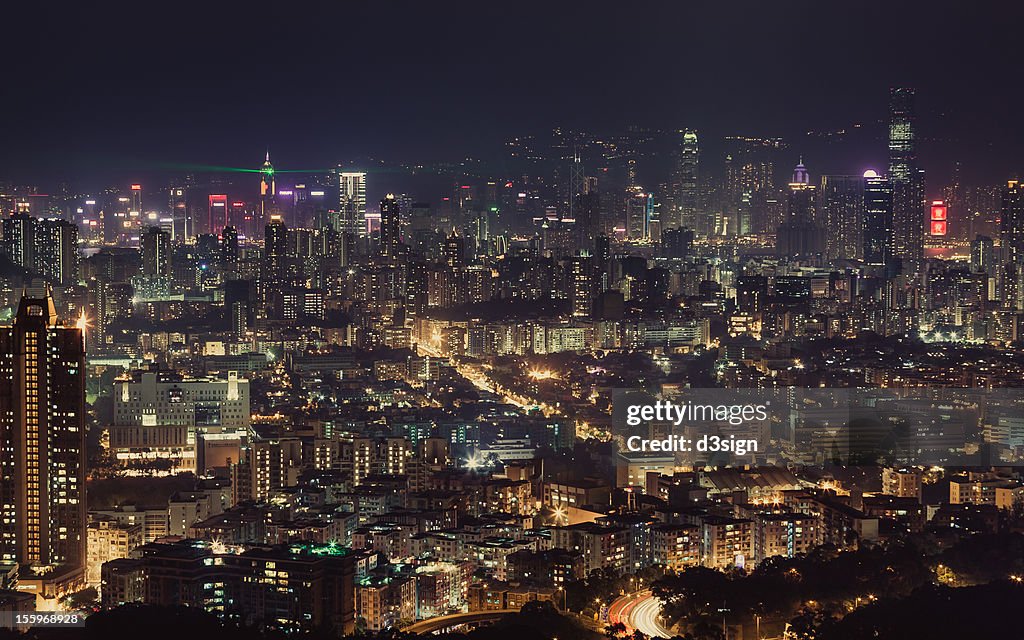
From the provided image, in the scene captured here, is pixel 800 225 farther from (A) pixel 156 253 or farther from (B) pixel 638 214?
(A) pixel 156 253

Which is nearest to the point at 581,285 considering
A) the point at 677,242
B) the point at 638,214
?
the point at 638,214

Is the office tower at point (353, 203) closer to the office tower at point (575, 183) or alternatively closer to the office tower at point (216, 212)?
the office tower at point (216, 212)

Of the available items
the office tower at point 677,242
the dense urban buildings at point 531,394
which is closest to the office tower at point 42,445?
the dense urban buildings at point 531,394

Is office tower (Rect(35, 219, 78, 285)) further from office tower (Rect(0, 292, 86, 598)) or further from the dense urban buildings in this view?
office tower (Rect(0, 292, 86, 598))

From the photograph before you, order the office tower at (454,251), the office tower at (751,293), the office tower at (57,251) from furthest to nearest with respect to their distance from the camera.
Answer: the office tower at (454,251) → the office tower at (751,293) → the office tower at (57,251)

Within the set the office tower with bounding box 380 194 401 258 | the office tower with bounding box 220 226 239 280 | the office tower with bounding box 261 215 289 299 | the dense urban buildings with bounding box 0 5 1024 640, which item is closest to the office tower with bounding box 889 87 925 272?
the dense urban buildings with bounding box 0 5 1024 640
